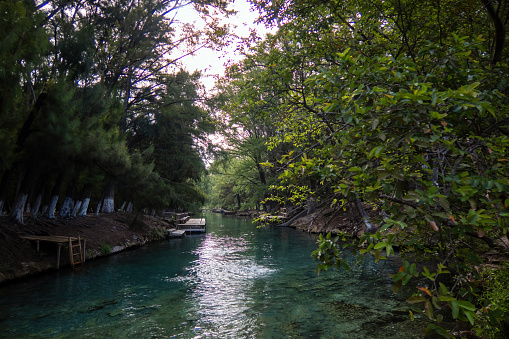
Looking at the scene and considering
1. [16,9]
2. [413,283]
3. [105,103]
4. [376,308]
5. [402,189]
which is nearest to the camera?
[402,189]

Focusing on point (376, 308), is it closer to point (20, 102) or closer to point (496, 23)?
point (496, 23)

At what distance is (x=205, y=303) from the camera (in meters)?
8.91

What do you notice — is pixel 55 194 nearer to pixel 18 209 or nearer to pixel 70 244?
pixel 18 209

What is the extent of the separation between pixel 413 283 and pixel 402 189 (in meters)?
9.32

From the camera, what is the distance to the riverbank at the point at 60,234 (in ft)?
36.2


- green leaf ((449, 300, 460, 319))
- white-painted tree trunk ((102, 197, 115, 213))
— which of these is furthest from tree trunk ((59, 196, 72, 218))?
green leaf ((449, 300, 460, 319))

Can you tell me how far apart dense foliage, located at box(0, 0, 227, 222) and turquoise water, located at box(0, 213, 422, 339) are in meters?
5.00

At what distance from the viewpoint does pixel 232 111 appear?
429 inches

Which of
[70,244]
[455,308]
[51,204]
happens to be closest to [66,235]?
[70,244]

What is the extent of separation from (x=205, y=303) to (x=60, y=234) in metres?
9.48

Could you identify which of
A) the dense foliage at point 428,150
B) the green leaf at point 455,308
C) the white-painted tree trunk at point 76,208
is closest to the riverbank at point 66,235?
the white-painted tree trunk at point 76,208

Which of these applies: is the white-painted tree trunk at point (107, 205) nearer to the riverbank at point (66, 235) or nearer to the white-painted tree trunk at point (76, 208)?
the riverbank at point (66, 235)

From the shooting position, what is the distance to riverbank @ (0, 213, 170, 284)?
11.0 m

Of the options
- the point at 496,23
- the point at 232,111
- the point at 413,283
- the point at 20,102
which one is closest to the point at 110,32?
the point at 20,102
